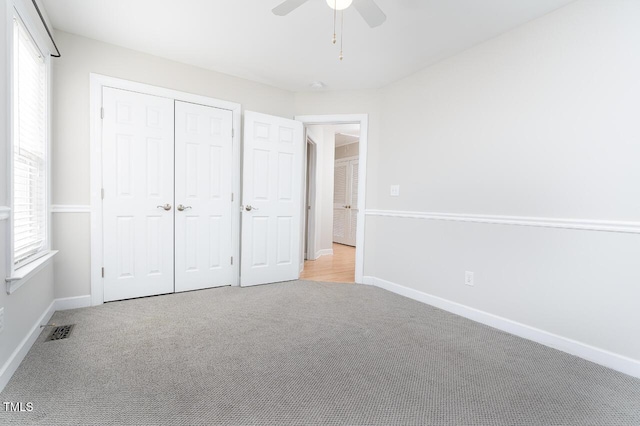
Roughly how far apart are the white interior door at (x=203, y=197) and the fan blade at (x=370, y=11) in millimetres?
2016

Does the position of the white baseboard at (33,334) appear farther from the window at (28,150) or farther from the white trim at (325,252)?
the white trim at (325,252)

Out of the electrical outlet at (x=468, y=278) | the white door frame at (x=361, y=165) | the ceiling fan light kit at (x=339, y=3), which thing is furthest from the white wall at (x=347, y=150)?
the ceiling fan light kit at (x=339, y=3)

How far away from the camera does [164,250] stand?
3.10m

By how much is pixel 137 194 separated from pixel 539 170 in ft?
11.5

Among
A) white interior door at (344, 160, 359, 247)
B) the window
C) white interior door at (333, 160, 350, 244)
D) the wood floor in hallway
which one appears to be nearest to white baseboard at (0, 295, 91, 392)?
the window

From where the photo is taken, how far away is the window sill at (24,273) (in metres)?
1.67

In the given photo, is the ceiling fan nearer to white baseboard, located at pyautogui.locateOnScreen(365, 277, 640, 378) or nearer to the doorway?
the doorway

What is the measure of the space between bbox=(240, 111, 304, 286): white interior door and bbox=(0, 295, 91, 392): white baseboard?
1.49 meters

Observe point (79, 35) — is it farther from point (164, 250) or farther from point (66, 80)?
point (164, 250)

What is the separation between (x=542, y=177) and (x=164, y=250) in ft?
11.3

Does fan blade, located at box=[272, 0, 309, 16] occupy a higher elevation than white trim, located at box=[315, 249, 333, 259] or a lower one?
higher

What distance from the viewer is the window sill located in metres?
1.67

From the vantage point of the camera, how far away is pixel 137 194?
2.94 metres

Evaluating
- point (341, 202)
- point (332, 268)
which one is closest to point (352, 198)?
point (341, 202)
